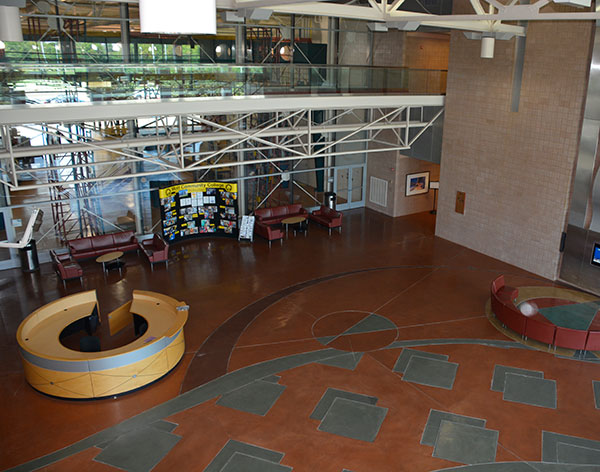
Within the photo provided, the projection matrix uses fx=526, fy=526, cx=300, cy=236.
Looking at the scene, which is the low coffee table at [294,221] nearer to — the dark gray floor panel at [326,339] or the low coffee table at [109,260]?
the low coffee table at [109,260]

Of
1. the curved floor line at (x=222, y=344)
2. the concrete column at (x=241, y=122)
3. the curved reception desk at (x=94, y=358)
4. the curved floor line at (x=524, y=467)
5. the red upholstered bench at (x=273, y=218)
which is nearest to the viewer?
the curved floor line at (x=524, y=467)

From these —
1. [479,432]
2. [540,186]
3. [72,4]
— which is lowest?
[479,432]

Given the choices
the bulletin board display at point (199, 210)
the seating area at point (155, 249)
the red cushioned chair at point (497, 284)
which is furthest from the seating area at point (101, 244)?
the red cushioned chair at point (497, 284)

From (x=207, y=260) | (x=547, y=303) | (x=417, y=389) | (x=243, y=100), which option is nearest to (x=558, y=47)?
(x=547, y=303)

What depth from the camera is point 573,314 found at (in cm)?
1158

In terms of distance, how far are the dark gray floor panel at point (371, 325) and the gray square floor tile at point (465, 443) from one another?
3.14m

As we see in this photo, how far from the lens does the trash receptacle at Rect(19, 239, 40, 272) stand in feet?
47.3

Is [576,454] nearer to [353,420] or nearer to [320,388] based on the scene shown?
[353,420]

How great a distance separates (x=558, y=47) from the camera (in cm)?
1305

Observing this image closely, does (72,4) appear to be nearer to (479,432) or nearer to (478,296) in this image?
(478,296)

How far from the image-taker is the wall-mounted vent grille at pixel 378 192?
1992 centimetres

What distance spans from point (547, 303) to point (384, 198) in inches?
337

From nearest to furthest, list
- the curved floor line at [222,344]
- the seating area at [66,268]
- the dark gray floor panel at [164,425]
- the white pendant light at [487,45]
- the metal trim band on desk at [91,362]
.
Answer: the dark gray floor panel at [164,425]
the metal trim band on desk at [91,362]
the curved floor line at [222,344]
the white pendant light at [487,45]
the seating area at [66,268]

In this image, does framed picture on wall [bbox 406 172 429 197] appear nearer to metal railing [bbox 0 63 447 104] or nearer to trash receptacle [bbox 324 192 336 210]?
trash receptacle [bbox 324 192 336 210]
